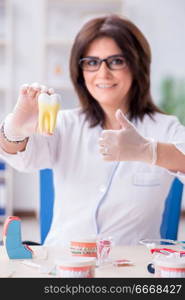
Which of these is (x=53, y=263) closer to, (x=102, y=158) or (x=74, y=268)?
(x=74, y=268)

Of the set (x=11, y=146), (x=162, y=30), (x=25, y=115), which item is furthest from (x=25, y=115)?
(x=162, y=30)

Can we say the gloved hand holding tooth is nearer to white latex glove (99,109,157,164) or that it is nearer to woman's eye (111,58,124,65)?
white latex glove (99,109,157,164)

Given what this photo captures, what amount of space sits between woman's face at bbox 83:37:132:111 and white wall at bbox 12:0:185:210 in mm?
3376

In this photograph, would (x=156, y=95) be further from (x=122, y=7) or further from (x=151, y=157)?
(x=151, y=157)

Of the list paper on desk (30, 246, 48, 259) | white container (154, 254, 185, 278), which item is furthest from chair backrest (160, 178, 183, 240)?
white container (154, 254, 185, 278)

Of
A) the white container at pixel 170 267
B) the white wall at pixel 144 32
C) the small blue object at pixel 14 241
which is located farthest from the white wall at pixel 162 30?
the white container at pixel 170 267

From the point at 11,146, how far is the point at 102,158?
314mm

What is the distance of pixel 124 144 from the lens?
1.55 m

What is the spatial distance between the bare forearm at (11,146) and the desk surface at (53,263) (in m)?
0.36

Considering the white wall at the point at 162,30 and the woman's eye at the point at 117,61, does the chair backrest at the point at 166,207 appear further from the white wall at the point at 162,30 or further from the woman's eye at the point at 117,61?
the white wall at the point at 162,30

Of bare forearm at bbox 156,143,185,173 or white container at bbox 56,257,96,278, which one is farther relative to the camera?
bare forearm at bbox 156,143,185,173

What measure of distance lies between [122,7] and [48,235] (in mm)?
3694

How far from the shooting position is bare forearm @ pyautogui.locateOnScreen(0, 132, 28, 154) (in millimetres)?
1700

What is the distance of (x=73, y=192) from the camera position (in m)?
1.87
